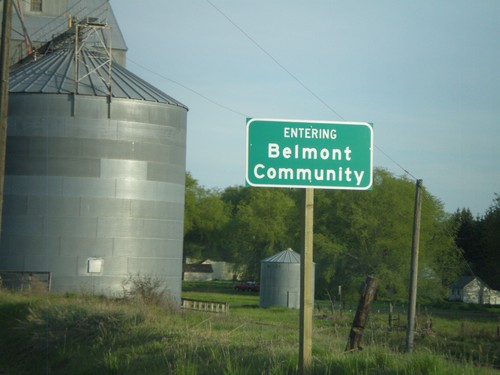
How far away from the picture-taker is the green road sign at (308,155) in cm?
891

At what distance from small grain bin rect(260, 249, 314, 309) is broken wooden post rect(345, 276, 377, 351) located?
134 ft

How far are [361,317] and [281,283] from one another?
4239 centimetres

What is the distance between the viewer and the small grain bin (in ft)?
179

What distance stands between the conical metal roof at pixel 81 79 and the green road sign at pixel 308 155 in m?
25.7

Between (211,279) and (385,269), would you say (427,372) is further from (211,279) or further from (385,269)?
(211,279)

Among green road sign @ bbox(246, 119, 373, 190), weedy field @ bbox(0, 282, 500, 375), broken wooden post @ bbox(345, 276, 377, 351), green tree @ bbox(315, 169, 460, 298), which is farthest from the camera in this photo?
green tree @ bbox(315, 169, 460, 298)

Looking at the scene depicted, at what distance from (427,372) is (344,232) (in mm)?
59089

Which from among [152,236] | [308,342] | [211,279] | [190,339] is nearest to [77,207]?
[152,236]

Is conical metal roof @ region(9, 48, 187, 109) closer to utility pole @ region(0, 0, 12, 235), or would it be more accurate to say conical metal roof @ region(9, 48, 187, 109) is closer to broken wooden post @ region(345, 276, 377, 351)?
utility pole @ region(0, 0, 12, 235)

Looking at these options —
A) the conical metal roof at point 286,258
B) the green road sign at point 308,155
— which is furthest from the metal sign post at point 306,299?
the conical metal roof at point 286,258

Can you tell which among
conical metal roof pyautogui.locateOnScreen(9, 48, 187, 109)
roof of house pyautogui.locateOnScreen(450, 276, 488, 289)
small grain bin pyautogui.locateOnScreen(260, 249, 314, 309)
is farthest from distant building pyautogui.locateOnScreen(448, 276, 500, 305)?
conical metal roof pyautogui.locateOnScreen(9, 48, 187, 109)

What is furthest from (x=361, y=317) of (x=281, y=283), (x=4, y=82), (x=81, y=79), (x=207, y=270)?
(x=207, y=270)

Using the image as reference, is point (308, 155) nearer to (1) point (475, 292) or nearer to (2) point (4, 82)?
(2) point (4, 82)

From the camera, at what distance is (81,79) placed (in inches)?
1351
